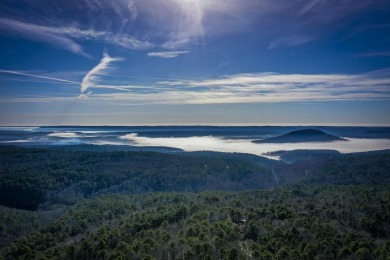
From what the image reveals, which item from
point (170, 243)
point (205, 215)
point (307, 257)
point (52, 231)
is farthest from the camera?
point (52, 231)

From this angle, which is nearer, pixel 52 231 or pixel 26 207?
pixel 52 231

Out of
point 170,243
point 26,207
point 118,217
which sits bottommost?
point 26,207

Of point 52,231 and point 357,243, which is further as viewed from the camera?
point 52,231

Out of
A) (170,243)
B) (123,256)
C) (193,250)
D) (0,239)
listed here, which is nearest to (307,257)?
(193,250)

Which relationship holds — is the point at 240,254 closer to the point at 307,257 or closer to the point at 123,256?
the point at 307,257

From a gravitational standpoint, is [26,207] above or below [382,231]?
below

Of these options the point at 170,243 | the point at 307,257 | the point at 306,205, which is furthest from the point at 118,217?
the point at 307,257

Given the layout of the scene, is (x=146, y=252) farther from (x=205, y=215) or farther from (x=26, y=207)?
(x=26, y=207)

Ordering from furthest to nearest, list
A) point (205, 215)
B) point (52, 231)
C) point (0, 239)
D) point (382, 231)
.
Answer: point (0, 239)
point (52, 231)
point (205, 215)
point (382, 231)

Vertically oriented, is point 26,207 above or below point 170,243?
below
